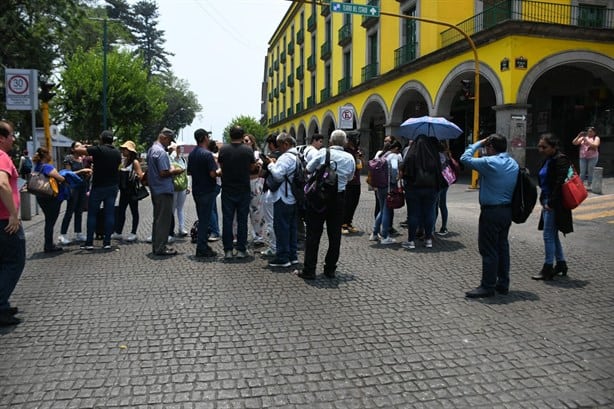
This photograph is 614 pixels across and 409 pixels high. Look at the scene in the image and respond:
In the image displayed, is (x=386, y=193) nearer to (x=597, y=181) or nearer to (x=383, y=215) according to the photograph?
(x=383, y=215)

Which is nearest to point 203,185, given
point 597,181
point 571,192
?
point 571,192

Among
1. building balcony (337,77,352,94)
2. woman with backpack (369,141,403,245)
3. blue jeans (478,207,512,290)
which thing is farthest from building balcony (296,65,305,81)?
blue jeans (478,207,512,290)

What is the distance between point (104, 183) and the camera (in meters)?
7.52

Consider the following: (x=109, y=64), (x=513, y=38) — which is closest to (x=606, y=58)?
(x=513, y=38)

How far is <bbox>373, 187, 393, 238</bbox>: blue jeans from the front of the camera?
795cm

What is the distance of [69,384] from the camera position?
3.22 m

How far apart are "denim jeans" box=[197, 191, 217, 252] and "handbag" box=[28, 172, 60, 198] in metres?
2.12

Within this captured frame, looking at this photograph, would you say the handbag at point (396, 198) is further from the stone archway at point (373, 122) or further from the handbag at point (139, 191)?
the stone archway at point (373, 122)

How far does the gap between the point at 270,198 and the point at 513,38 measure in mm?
13023

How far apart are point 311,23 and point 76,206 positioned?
33724 mm

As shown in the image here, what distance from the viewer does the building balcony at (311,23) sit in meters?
37.8

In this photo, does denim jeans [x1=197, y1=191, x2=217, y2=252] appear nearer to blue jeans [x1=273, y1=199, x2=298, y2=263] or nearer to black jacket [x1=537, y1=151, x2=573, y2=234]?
blue jeans [x1=273, y1=199, x2=298, y2=263]

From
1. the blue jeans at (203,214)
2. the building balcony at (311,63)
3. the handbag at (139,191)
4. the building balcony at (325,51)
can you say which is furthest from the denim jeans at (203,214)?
the building balcony at (311,63)

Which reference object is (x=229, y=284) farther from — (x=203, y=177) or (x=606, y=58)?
(x=606, y=58)
